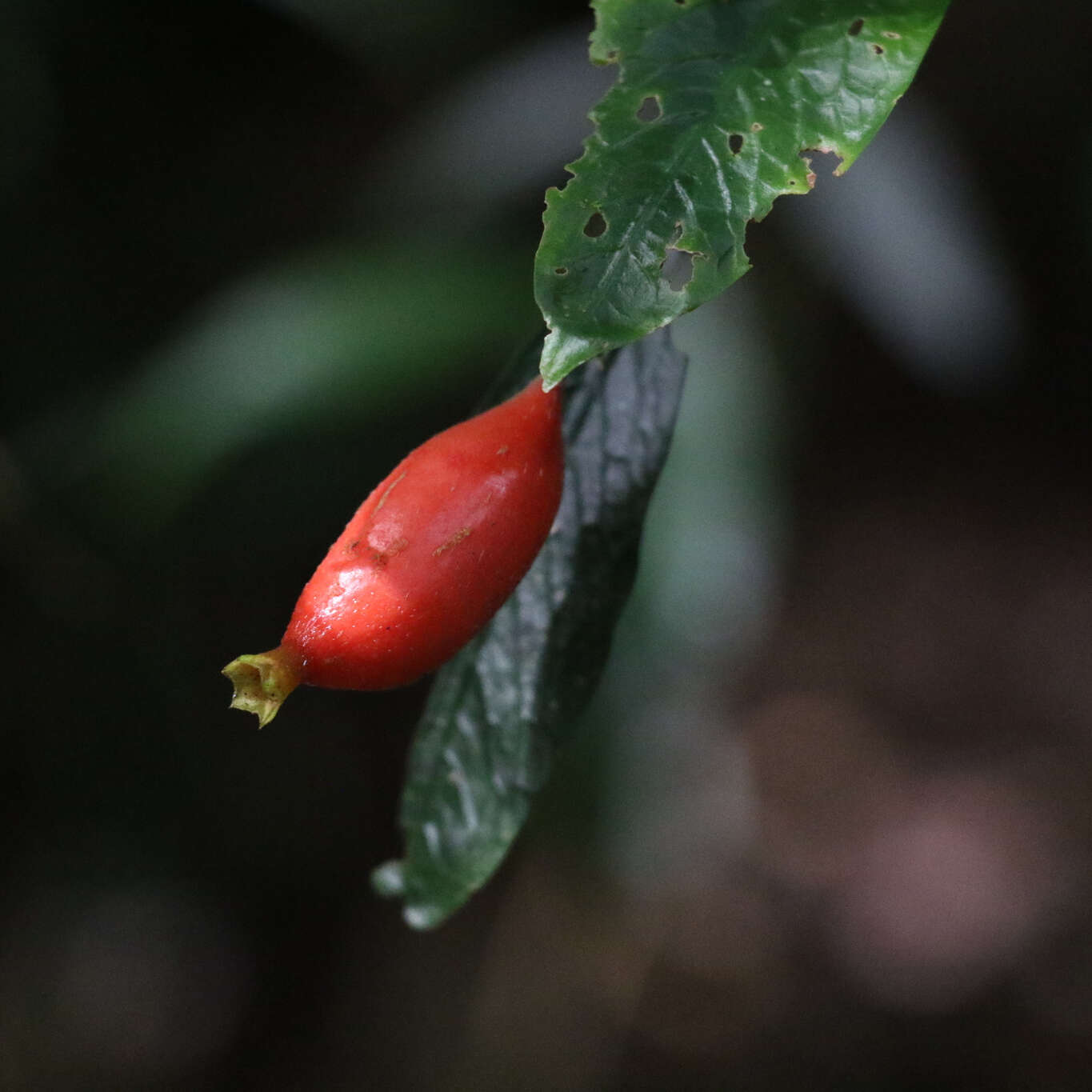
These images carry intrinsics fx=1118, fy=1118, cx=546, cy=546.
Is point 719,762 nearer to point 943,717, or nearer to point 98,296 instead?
point 943,717

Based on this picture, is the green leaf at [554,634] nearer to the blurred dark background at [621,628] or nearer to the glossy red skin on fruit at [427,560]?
the glossy red skin on fruit at [427,560]

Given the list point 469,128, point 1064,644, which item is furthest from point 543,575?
point 1064,644

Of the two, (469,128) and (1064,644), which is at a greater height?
(469,128)

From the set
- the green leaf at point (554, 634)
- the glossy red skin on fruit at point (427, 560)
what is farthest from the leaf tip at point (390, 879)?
the glossy red skin on fruit at point (427, 560)

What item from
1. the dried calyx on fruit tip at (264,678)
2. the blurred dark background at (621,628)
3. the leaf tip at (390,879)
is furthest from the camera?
the blurred dark background at (621,628)

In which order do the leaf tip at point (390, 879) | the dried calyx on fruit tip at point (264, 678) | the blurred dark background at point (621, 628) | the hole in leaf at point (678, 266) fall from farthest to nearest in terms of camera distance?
the blurred dark background at point (621, 628) → the leaf tip at point (390, 879) → the hole in leaf at point (678, 266) → the dried calyx on fruit tip at point (264, 678)

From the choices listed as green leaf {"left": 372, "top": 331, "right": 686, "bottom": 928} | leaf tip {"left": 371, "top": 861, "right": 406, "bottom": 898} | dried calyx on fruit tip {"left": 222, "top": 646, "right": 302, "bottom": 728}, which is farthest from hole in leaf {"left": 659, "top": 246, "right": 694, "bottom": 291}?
leaf tip {"left": 371, "top": 861, "right": 406, "bottom": 898}

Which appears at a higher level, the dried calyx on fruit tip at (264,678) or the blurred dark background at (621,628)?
the dried calyx on fruit tip at (264,678)

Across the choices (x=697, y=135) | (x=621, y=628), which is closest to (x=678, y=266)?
(x=697, y=135)
